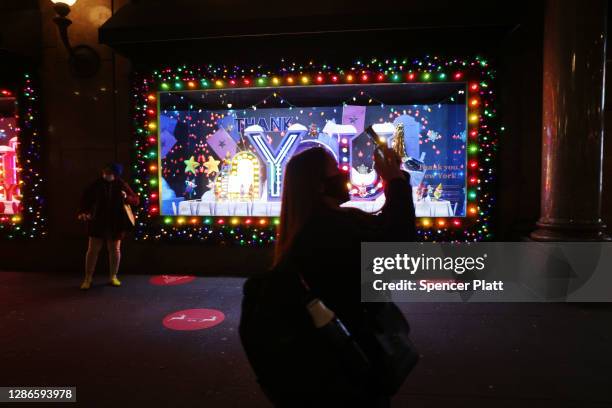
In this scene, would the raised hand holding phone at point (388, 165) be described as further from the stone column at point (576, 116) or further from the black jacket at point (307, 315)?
the stone column at point (576, 116)

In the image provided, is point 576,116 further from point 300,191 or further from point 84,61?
point 84,61

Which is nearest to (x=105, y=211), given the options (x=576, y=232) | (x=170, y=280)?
(x=170, y=280)

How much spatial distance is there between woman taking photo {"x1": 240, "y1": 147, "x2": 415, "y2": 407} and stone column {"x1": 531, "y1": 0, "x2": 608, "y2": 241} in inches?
197

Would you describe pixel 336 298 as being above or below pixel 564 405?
above

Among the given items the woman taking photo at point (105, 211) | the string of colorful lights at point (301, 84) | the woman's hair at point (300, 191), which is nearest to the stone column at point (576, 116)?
the string of colorful lights at point (301, 84)

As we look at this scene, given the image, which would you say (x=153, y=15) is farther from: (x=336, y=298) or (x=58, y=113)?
(x=336, y=298)

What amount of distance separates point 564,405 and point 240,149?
19.0 feet

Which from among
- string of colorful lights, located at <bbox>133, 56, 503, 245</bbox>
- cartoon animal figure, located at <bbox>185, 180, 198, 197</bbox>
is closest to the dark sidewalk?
string of colorful lights, located at <bbox>133, 56, 503, 245</bbox>

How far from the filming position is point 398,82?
6.73 meters

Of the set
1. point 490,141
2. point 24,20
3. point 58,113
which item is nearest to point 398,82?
point 490,141

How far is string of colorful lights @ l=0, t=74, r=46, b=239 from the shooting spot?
7309 millimetres

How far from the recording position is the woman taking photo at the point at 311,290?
1447 mm

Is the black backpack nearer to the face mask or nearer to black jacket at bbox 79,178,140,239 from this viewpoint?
the face mask

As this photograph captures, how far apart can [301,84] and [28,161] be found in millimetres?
5044
